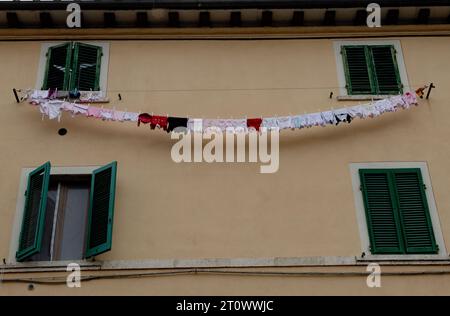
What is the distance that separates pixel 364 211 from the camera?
1316 cm

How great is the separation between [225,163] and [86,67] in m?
3.30

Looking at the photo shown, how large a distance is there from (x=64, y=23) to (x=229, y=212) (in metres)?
5.11

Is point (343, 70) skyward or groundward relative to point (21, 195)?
skyward

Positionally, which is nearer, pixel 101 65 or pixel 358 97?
pixel 358 97

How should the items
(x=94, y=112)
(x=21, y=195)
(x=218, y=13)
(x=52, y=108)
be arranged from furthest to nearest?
1. (x=218, y=13)
2. (x=52, y=108)
3. (x=94, y=112)
4. (x=21, y=195)

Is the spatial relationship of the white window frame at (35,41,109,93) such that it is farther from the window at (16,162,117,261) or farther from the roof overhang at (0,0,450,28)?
the window at (16,162,117,261)

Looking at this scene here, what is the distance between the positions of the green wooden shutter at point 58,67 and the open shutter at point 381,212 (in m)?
5.49

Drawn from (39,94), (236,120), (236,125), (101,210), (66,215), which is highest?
(39,94)

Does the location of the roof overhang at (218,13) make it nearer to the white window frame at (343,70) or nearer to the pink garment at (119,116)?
the white window frame at (343,70)

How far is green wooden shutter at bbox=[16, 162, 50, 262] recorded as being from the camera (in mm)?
12492

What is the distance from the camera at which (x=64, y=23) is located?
1548cm

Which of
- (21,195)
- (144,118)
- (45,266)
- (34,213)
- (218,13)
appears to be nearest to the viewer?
(45,266)

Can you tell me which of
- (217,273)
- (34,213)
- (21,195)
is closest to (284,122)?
(217,273)

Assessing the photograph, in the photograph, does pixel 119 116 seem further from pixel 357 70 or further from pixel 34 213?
pixel 357 70
